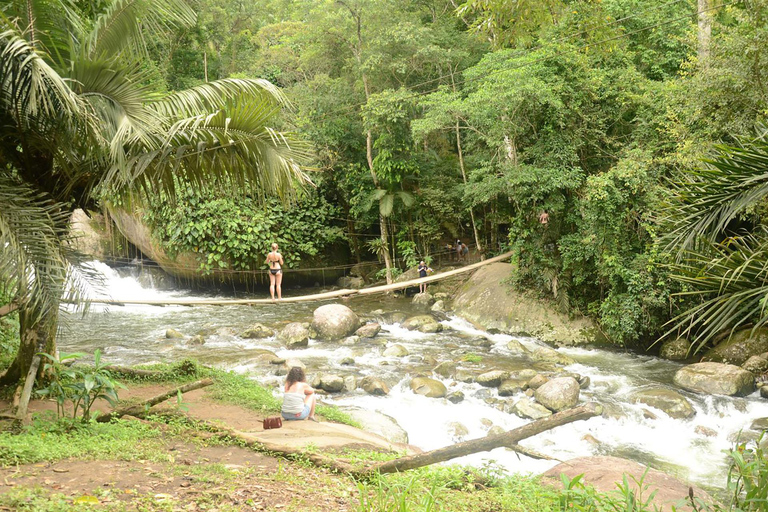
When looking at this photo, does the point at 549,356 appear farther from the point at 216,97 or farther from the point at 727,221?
the point at 216,97

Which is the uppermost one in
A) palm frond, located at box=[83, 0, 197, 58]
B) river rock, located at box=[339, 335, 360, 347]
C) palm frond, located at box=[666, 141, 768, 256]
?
palm frond, located at box=[83, 0, 197, 58]

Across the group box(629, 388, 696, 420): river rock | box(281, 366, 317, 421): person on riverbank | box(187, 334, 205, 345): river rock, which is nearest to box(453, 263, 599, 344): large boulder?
box(629, 388, 696, 420): river rock

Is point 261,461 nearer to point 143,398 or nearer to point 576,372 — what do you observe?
point 143,398

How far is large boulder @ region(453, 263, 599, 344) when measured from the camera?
1127 cm

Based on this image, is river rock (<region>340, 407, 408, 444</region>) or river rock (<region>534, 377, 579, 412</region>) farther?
river rock (<region>534, 377, 579, 412</region>)

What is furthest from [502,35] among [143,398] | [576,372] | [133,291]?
[133,291]

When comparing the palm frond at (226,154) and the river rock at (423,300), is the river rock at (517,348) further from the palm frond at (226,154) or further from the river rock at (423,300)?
the palm frond at (226,154)

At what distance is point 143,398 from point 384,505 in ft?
13.0

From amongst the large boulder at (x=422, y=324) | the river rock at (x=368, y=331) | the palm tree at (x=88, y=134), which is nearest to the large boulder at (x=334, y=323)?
the river rock at (x=368, y=331)

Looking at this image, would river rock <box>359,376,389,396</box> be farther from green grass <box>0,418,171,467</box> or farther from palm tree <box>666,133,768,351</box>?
palm tree <box>666,133,768,351</box>

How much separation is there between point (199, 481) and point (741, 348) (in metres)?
9.19

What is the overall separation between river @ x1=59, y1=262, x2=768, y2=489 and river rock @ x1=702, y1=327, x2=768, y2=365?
696 millimetres

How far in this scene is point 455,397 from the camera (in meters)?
8.13

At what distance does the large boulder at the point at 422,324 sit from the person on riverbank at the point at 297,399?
20.9 ft
